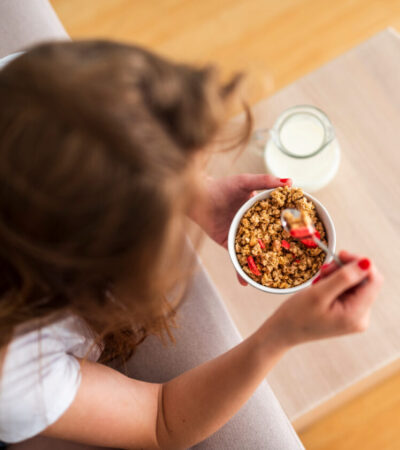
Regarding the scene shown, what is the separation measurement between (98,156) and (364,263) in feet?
1.14

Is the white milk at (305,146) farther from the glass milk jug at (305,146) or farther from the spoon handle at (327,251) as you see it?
the spoon handle at (327,251)

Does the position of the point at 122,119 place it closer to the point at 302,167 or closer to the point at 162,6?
the point at 302,167

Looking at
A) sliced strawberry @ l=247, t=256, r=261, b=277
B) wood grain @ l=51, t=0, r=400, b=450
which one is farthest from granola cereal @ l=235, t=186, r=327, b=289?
wood grain @ l=51, t=0, r=400, b=450

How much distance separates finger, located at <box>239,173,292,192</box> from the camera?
0.77 metres

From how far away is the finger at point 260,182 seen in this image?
2.54ft

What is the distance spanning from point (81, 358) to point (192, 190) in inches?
15.8

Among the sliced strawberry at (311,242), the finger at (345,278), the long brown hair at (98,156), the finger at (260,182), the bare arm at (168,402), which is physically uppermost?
the long brown hair at (98,156)

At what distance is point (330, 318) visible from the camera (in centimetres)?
57

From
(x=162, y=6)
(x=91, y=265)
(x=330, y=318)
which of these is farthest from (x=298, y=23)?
(x=91, y=265)

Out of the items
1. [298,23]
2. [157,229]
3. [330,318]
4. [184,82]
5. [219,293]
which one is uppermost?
[184,82]

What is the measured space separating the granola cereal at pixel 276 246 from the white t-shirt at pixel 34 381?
29cm

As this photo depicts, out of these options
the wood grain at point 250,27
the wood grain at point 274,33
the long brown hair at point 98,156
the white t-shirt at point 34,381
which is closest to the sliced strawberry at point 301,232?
the long brown hair at point 98,156

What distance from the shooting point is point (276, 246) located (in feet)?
2.24

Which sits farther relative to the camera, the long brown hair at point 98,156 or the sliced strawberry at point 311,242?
the sliced strawberry at point 311,242
